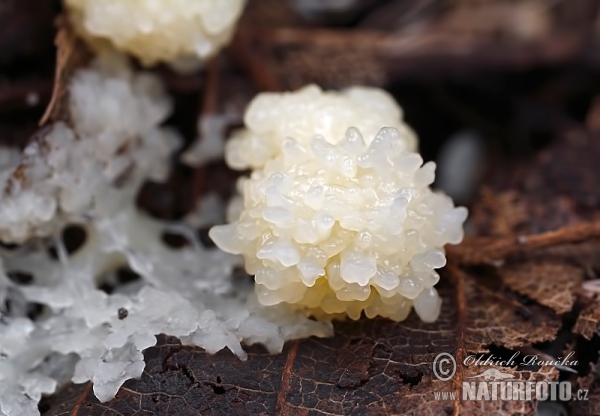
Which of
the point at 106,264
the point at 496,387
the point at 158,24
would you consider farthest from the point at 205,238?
the point at 496,387

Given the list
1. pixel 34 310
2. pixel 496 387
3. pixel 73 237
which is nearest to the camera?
pixel 496 387

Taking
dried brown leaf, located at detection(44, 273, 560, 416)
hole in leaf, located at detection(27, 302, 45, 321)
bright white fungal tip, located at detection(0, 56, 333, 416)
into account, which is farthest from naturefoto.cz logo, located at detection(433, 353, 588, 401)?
hole in leaf, located at detection(27, 302, 45, 321)

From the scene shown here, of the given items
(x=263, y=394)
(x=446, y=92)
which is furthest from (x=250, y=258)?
(x=446, y=92)

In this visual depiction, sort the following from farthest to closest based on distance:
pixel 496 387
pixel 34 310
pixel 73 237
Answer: pixel 73 237, pixel 34 310, pixel 496 387

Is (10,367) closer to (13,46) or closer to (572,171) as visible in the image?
(13,46)

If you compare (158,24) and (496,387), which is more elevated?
(158,24)

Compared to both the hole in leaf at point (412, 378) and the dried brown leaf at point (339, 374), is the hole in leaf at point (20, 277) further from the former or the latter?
the hole in leaf at point (412, 378)

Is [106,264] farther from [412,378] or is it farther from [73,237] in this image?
[412,378]
